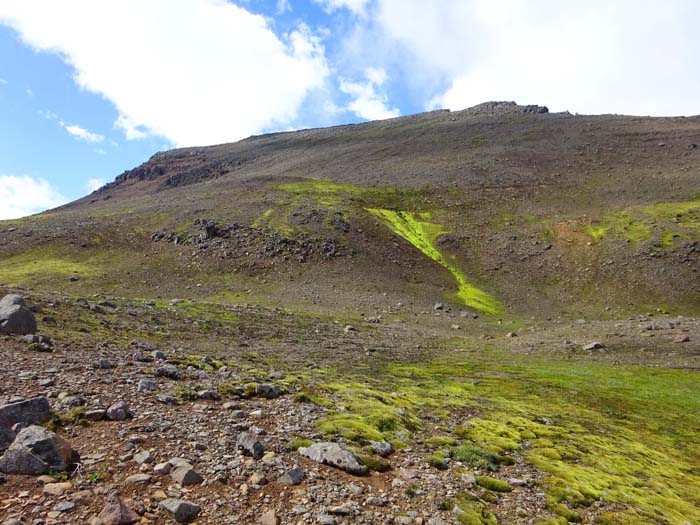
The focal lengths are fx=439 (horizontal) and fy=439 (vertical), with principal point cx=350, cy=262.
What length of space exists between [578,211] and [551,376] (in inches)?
3001

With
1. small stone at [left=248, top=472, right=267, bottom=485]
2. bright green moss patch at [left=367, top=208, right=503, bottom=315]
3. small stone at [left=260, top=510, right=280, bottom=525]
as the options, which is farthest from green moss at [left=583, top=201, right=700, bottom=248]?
small stone at [left=260, top=510, right=280, bottom=525]

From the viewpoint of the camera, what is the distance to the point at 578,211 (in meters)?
97.6

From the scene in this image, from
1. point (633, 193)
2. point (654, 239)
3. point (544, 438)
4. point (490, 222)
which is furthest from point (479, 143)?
point (544, 438)

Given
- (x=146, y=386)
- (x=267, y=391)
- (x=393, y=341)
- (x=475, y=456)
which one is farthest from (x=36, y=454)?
(x=393, y=341)

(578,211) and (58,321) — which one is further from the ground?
(578,211)

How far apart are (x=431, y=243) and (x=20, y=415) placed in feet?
270

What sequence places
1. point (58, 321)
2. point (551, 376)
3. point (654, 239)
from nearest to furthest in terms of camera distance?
point (58, 321) → point (551, 376) → point (654, 239)

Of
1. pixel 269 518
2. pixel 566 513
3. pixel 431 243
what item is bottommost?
pixel 566 513

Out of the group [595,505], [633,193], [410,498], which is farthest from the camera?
[633,193]

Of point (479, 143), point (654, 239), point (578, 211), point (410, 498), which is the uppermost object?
point (479, 143)

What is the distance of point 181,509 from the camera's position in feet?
28.2

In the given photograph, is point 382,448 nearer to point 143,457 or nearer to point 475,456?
point 475,456

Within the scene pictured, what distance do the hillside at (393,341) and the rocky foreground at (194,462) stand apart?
0.26 feet

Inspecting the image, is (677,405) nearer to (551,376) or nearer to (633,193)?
(551,376)
